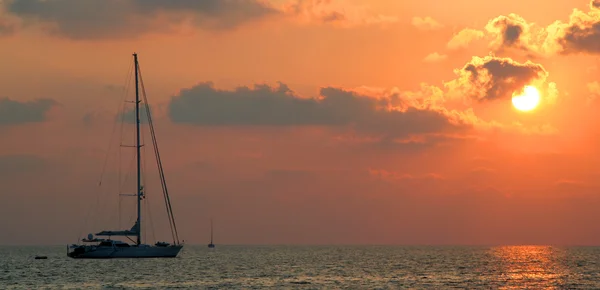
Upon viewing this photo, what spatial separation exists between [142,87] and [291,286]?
2411 inches

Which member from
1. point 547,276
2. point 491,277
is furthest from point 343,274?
point 547,276

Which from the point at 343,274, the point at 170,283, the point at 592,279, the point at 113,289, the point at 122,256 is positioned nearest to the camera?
the point at 113,289

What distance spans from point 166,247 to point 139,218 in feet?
26.5

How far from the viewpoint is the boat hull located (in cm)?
14750

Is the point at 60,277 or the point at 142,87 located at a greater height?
the point at 142,87

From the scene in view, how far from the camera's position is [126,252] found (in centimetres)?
14750

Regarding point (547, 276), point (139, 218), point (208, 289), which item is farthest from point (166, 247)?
Answer: point (547, 276)

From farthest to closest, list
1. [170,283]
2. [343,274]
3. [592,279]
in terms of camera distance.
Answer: [343,274] → [592,279] → [170,283]

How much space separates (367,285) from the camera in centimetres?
10800

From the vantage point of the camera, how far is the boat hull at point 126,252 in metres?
148

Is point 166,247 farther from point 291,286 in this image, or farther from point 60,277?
point 291,286

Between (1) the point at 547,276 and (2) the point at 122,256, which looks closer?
(1) the point at 547,276

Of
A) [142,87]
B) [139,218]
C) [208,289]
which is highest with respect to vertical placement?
[142,87]

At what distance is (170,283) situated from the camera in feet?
361
